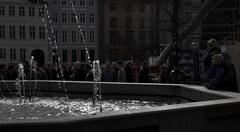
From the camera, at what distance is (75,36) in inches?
3600

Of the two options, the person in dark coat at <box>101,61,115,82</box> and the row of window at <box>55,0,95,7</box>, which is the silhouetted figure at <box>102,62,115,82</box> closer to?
the person in dark coat at <box>101,61,115,82</box>

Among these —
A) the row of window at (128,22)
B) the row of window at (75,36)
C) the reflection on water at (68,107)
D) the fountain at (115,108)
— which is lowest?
the reflection on water at (68,107)

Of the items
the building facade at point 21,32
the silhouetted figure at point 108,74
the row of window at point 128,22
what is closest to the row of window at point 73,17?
the row of window at point 128,22

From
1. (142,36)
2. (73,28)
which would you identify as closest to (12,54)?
(73,28)

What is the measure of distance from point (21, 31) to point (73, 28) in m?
11.8

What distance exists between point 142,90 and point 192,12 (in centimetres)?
2714

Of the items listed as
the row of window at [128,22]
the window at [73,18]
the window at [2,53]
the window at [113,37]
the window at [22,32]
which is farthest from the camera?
the row of window at [128,22]

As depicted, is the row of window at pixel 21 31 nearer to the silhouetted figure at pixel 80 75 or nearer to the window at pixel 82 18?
the window at pixel 82 18

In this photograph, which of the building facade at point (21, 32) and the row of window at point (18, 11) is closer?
the building facade at point (21, 32)

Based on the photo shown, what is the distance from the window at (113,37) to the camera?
96.2 meters

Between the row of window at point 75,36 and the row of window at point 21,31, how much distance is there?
670cm

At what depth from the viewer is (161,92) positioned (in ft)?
42.6

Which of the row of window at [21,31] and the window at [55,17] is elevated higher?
the window at [55,17]

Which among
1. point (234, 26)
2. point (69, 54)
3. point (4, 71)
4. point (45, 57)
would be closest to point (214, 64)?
point (4, 71)
